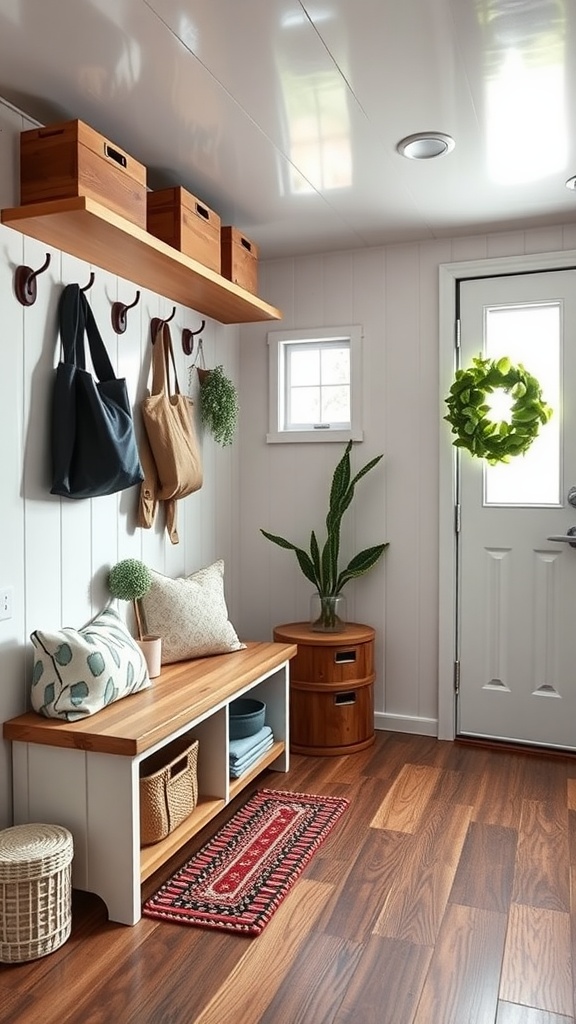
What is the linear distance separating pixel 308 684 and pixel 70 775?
56.4 inches

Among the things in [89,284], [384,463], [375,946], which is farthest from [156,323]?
[375,946]

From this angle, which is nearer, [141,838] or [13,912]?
[13,912]

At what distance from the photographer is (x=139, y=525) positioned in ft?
9.99

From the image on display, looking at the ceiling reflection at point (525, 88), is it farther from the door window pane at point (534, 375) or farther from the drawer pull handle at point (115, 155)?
the drawer pull handle at point (115, 155)

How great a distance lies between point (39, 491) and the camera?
2.48 meters

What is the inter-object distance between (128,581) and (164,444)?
56 cm

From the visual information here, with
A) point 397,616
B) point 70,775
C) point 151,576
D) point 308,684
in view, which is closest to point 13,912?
point 70,775

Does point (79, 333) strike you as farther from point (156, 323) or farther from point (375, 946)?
point (375, 946)

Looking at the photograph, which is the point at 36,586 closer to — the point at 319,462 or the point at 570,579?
the point at 319,462

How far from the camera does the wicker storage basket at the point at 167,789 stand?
2365 millimetres

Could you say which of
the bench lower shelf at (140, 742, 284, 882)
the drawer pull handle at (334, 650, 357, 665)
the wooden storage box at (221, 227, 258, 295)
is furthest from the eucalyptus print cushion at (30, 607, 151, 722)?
the wooden storage box at (221, 227, 258, 295)

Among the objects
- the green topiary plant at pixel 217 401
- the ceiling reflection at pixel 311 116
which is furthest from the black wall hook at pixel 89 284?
the green topiary plant at pixel 217 401

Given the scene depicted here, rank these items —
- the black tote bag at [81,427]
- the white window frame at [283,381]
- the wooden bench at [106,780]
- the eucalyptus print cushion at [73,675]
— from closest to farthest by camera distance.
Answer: the wooden bench at [106,780], the eucalyptus print cushion at [73,675], the black tote bag at [81,427], the white window frame at [283,381]

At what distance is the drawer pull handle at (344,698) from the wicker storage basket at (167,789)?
3.03ft
